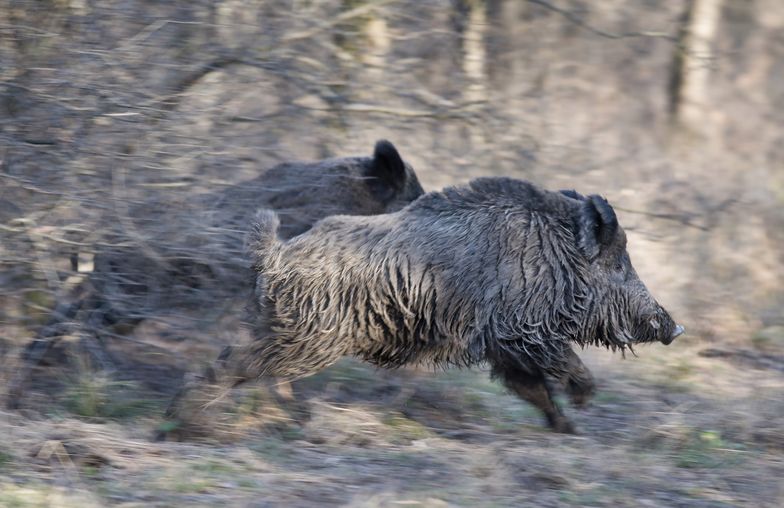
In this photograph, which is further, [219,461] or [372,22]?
[372,22]

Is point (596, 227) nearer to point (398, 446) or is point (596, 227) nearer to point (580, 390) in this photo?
point (580, 390)

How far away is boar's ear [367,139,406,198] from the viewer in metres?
7.77

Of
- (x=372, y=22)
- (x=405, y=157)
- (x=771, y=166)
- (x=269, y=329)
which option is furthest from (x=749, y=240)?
(x=269, y=329)

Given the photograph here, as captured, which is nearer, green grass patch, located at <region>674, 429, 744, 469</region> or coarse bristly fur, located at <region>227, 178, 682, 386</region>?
green grass patch, located at <region>674, 429, 744, 469</region>

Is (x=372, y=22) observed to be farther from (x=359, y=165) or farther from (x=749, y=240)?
(x=749, y=240)

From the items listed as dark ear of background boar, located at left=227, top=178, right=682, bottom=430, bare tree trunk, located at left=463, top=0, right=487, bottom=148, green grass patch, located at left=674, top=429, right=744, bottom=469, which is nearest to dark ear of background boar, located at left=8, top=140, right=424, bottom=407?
dark ear of background boar, located at left=227, top=178, right=682, bottom=430

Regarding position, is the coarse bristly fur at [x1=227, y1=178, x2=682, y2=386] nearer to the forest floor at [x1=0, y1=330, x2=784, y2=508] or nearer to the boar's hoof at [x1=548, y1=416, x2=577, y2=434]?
the boar's hoof at [x1=548, y1=416, x2=577, y2=434]

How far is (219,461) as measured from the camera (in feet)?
18.3

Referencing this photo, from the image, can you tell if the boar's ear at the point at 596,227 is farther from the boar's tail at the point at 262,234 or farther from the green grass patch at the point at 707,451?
the boar's tail at the point at 262,234

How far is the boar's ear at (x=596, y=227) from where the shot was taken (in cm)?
661

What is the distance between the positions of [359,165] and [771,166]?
8027 mm

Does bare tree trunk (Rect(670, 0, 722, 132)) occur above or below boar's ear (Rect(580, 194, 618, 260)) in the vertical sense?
below

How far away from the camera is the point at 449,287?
21.3ft

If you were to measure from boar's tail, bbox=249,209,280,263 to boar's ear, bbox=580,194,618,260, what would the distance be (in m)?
1.99
